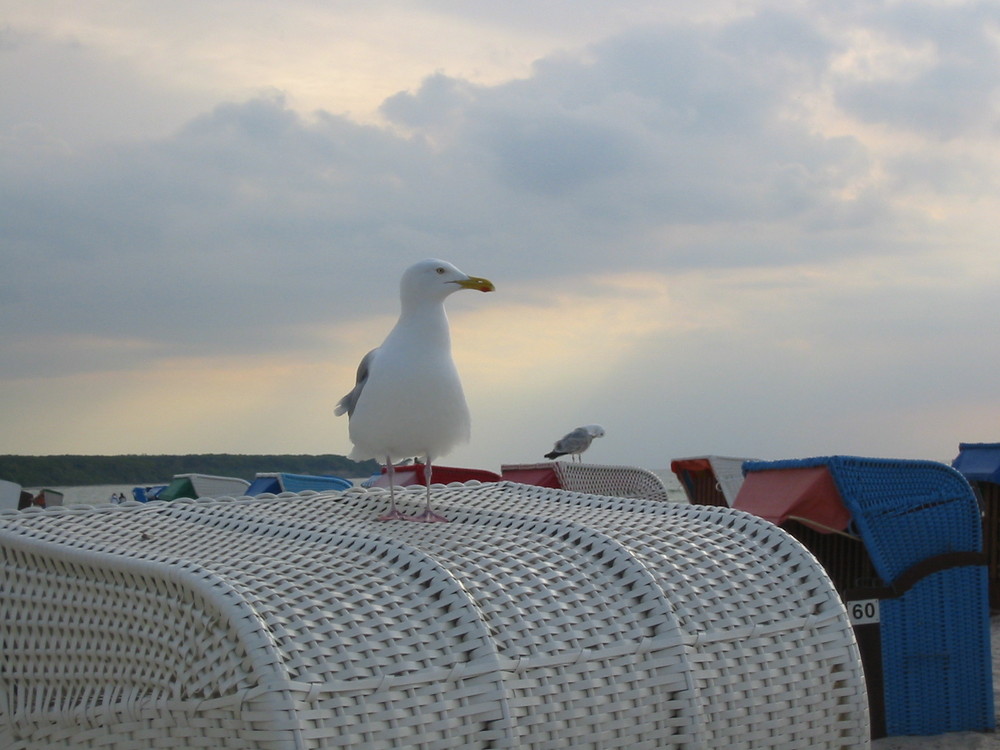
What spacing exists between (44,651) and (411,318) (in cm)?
209

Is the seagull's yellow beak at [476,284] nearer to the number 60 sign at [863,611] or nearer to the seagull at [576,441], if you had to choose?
the number 60 sign at [863,611]

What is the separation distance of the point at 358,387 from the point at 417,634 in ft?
7.29

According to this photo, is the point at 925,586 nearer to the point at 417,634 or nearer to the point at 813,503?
the point at 813,503

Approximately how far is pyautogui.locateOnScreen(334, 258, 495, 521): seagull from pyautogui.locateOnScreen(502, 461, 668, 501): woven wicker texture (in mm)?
4997

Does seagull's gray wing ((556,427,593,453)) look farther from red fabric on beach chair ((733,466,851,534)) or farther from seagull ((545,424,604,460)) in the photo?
red fabric on beach chair ((733,466,851,534))

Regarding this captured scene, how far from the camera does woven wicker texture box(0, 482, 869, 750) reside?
284cm

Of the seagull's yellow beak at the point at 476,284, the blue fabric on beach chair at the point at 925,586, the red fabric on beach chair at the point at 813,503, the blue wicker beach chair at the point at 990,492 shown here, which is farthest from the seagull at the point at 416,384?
the blue wicker beach chair at the point at 990,492

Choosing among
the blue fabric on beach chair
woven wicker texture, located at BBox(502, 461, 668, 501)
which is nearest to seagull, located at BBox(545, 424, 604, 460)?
woven wicker texture, located at BBox(502, 461, 668, 501)

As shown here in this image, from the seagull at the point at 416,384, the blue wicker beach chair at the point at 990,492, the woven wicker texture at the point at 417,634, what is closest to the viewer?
the woven wicker texture at the point at 417,634

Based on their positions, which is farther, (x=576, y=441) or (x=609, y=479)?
(x=576, y=441)

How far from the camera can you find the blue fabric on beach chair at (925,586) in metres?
5.30

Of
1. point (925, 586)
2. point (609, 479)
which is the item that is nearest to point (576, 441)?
point (609, 479)

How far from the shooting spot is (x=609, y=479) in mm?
10258

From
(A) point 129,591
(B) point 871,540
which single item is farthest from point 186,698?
(B) point 871,540
